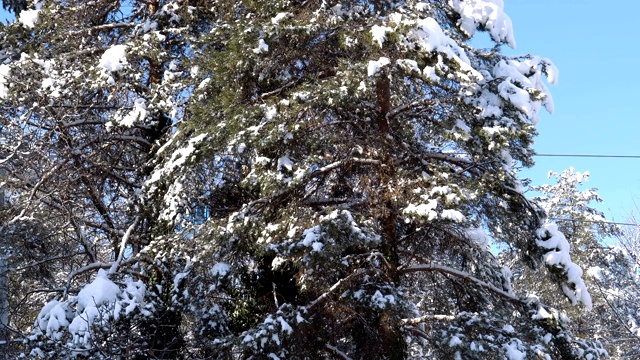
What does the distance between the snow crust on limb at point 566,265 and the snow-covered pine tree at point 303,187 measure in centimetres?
2

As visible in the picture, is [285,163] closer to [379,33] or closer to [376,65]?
[376,65]

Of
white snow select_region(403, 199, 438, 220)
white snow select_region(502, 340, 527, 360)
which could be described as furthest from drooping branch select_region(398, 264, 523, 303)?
white snow select_region(403, 199, 438, 220)

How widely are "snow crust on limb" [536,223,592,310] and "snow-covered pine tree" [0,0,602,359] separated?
2 cm

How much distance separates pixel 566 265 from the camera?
7.88 metres

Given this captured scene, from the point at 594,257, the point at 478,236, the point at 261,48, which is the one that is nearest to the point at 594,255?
the point at 594,257

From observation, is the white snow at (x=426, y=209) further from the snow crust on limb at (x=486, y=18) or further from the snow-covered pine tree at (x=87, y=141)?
the snow-covered pine tree at (x=87, y=141)

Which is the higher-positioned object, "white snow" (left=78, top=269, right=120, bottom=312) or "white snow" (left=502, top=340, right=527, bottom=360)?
"white snow" (left=78, top=269, right=120, bottom=312)

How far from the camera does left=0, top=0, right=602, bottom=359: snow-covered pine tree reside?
7.60 metres

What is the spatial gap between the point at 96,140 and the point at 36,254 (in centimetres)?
200

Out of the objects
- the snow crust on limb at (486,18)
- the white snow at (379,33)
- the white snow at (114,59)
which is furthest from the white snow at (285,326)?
the white snow at (114,59)

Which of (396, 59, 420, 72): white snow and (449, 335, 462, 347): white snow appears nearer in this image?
(449, 335, 462, 347): white snow

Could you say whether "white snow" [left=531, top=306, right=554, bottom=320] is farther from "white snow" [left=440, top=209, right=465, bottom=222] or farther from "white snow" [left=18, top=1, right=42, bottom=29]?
"white snow" [left=18, top=1, right=42, bottom=29]

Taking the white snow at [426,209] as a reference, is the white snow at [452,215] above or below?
below

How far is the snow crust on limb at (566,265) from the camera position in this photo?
790 cm
